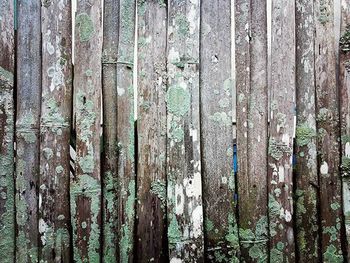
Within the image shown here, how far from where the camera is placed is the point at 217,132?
2752 mm

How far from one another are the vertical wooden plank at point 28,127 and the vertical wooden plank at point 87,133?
22 centimetres

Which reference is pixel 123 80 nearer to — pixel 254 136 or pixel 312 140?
pixel 254 136

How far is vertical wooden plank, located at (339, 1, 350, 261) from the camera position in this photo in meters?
2.75

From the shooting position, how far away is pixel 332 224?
276 centimetres

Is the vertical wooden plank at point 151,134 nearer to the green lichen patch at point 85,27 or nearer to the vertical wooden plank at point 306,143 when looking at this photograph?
the green lichen patch at point 85,27

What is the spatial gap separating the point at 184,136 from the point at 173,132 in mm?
66

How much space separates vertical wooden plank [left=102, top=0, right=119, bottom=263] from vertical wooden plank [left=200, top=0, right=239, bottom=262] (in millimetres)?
500

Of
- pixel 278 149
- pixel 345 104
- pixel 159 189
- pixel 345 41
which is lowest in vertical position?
pixel 159 189

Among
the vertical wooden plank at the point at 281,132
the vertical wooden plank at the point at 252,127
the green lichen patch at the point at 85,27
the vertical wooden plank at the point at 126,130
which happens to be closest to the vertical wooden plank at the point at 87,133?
the green lichen patch at the point at 85,27

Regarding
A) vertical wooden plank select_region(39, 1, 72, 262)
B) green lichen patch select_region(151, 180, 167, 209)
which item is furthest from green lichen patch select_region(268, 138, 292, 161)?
vertical wooden plank select_region(39, 1, 72, 262)

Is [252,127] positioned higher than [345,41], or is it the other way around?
[345,41]

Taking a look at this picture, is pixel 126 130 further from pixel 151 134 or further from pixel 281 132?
pixel 281 132

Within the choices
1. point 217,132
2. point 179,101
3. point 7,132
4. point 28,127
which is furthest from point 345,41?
point 7,132

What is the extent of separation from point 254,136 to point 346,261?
0.89 m
